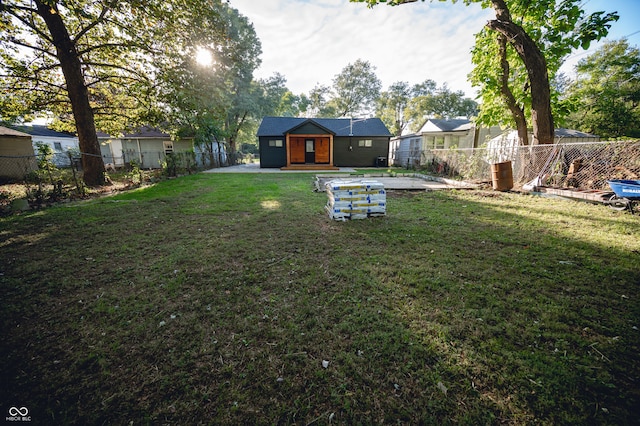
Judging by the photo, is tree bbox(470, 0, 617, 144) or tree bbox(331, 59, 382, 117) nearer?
tree bbox(470, 0, 617, 144)

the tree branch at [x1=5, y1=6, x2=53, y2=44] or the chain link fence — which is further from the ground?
the tree branch at [x1=5, y1=6, x2=53, y2=44]

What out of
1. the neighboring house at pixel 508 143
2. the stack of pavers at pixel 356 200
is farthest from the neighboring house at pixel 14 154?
the neighboring house at pixel 508 143

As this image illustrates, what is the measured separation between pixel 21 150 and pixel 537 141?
24.8 m

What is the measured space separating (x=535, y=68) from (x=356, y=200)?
8.80 meters

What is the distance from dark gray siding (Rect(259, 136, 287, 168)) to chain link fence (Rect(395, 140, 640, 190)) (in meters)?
15.0

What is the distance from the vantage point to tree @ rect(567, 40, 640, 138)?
18.8 m

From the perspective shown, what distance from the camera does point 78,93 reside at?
9.64 m

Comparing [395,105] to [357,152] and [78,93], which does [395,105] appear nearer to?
[357,152]

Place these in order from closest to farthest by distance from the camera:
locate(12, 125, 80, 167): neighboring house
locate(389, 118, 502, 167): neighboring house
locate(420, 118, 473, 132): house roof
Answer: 1. locate(389, 118, 502, 167): neighboring house
2. locate(420, 118, 473, 132): house roof
3. locate(12, 125, 80, 167): neighboring house

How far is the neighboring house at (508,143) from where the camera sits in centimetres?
986

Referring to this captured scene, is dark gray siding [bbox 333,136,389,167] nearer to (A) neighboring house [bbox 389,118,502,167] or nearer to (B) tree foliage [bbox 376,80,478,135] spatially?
(A) neighboring house [bbox 389,118,502,167]

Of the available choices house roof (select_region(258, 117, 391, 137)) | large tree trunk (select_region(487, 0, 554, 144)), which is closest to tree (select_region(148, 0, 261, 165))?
house roof (select_region(258, 117, 391, 137))

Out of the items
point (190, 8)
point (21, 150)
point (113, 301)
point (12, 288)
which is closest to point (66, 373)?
point (113, 301)

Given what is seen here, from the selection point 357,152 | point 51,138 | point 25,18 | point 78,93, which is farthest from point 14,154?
point 357,152
